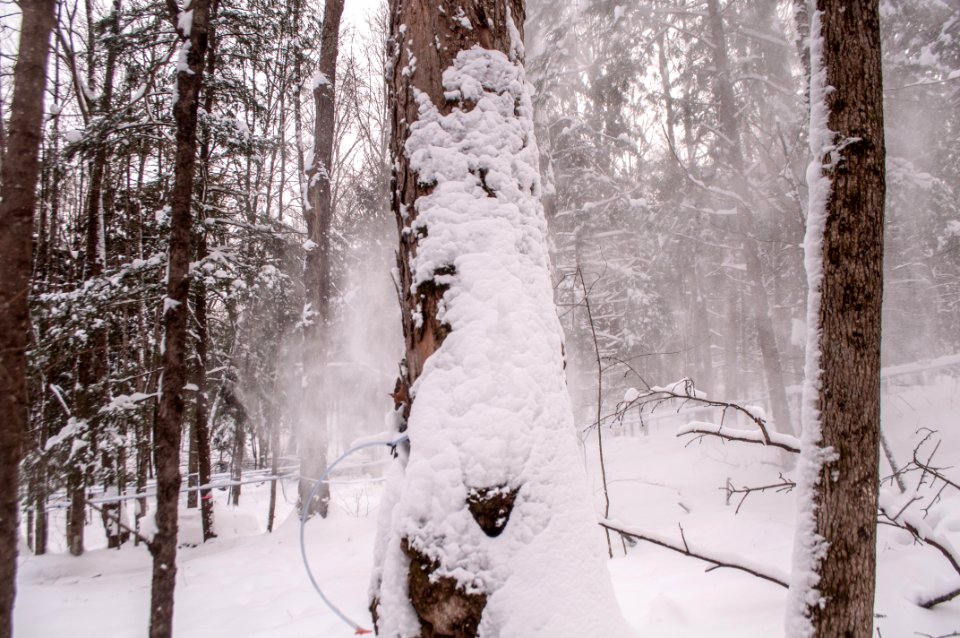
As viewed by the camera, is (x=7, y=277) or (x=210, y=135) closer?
(x=7, y=277)

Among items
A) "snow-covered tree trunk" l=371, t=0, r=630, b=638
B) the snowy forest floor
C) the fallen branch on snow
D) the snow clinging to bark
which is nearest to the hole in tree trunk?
"snow-covered tree trunk" l=371, t=0, r=630, b=638

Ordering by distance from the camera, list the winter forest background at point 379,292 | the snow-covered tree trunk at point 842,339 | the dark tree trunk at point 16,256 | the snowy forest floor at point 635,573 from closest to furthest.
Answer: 1. the snow-covered tree trunk at point 842,339
2. the snowy forest floor at point 635,573
3. the dark tree trunk at point 16,256
4. the winter forest background at point 379,292

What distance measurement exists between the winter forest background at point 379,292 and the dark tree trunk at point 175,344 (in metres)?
0.32

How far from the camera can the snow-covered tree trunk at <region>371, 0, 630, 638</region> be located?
4.11ft

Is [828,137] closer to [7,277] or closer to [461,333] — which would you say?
[461,333]

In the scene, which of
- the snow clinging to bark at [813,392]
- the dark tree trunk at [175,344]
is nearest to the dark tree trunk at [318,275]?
the dark tree trunk at [175,344]

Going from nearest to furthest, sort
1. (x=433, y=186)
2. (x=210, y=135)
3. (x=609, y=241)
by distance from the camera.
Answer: (x=433, y=186) → (x=210, y=135) → (x=609, y=241)

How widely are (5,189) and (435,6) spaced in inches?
149

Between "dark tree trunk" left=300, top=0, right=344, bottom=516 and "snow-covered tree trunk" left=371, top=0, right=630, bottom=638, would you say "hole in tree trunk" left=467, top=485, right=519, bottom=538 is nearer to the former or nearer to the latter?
"snow-covered tree trunk" left=371, top=0, right=630, bottom=638

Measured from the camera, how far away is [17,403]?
126 inches

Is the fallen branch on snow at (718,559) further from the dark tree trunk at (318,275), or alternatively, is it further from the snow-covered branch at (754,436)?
the dark tree trunk at (318,275)

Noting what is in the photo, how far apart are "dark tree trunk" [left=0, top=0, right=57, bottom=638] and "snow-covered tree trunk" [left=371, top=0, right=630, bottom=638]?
343 centimetres

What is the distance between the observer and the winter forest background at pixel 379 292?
16.6 ft

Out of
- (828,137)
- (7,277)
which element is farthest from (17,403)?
(828,137)
